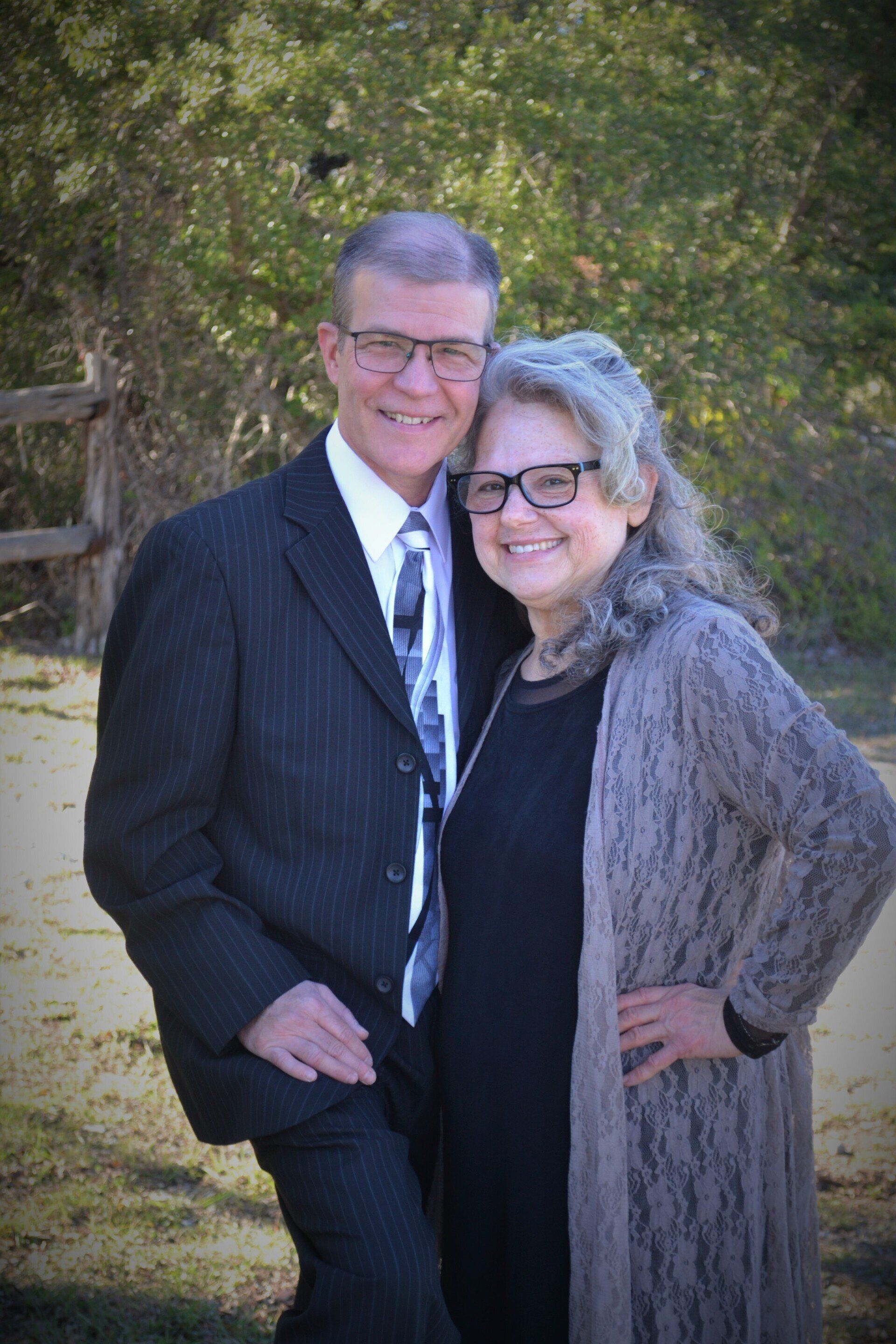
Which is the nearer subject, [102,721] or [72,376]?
[102,721]

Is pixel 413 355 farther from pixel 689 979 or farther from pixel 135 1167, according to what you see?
pixel 135 1167

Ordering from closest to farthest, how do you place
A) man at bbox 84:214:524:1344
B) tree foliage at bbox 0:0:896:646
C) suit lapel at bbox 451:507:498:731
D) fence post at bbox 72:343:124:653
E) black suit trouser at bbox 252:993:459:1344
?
black suit trouser at bbox 252:993:459:1344
man at bbox 84:214:524:1344
suit lapel at bbox 451:507:498:731
tree foliage at bbox 0:0:896:646
fence post at bbox 72:343:124:653

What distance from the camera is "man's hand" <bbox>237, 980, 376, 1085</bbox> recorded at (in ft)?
5.87

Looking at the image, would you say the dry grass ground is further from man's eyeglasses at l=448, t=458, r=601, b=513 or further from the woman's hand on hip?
man's eyeglasses at l=448, t=458, r=601, b=513

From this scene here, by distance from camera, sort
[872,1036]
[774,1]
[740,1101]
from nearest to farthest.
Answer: [740,1101] → [872,1036] → [774,1]

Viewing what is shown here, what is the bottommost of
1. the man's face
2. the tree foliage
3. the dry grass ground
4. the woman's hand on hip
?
the dry grass ground

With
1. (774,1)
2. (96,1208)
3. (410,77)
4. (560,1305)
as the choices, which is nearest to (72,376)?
(410,77)

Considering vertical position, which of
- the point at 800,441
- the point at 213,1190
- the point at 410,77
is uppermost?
the point at 410,77

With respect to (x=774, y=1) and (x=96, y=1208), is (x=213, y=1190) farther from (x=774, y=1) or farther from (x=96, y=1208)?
(x=774, y=1)

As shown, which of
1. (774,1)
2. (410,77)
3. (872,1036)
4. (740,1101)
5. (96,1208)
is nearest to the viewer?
(740,1101)

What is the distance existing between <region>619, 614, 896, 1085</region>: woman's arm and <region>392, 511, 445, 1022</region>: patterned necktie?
39 centimetres

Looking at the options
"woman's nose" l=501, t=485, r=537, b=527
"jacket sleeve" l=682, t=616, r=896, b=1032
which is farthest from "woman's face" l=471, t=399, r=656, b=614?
"jacket sleeve" l=682, t=616, r=896, b=1032

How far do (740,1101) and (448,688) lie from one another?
0.87 metres

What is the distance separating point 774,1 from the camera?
19.0 ft
